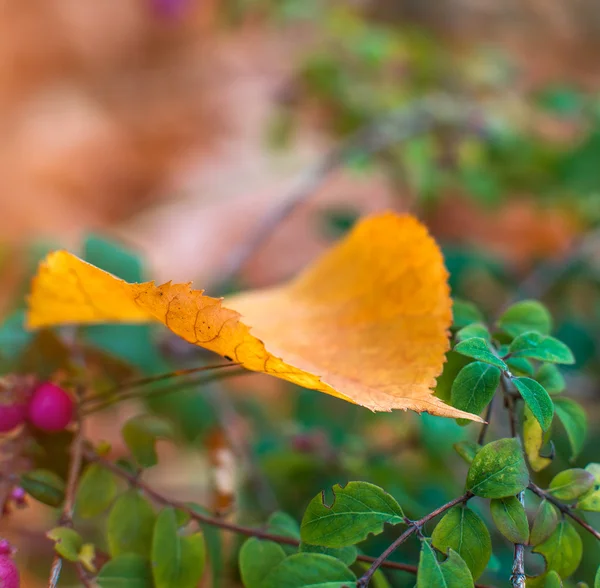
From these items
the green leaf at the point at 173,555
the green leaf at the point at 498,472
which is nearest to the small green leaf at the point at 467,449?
the green leaf at the point at 498,472

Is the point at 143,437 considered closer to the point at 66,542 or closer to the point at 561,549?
the point at 66,542

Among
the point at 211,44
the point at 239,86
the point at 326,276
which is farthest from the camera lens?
the point at 211,44

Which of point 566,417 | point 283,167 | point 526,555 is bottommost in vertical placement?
point 526,555

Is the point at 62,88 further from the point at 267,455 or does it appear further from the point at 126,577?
the point at 126,577

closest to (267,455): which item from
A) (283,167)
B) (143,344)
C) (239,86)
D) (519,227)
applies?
(143,344)

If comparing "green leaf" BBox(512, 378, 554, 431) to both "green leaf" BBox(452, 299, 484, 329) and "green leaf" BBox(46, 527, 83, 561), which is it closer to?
"green leaf" BBox(452, 299, 484, 329)

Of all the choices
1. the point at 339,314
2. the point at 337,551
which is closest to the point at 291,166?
the point at 339,314
